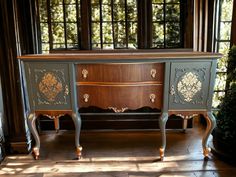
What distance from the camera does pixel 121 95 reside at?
2.29m

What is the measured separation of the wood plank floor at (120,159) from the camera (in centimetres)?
219

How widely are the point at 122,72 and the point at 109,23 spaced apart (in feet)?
2.93

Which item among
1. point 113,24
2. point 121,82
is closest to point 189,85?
point 121,82

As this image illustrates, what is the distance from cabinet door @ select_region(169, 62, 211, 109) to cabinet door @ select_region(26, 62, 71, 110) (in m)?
0.92

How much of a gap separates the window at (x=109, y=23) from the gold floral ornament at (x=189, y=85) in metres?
0.82

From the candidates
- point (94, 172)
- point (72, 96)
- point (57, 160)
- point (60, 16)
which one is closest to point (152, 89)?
point (72, 96)

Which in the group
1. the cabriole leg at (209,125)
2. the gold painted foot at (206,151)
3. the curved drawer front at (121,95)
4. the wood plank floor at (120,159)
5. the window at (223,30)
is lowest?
the wood plank floor at (120,159)

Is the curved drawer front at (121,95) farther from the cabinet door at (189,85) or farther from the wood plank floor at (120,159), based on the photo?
the wood plank floor at (120,159)

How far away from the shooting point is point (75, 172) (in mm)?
2205

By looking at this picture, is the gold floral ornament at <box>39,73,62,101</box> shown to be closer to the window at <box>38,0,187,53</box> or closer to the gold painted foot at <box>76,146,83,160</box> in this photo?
the gold painted foot at <box>76,146,83,160</box>

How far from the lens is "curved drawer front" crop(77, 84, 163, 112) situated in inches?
89.7

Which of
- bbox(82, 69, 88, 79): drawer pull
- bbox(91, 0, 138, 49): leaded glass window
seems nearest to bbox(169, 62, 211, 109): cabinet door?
bbox(82, 69, 88, 79): drawer pull

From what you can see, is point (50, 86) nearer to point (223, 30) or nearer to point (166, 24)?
point (166, 24)

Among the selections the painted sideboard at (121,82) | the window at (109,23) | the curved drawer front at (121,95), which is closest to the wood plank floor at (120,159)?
the painted sideboard at (121,82)
